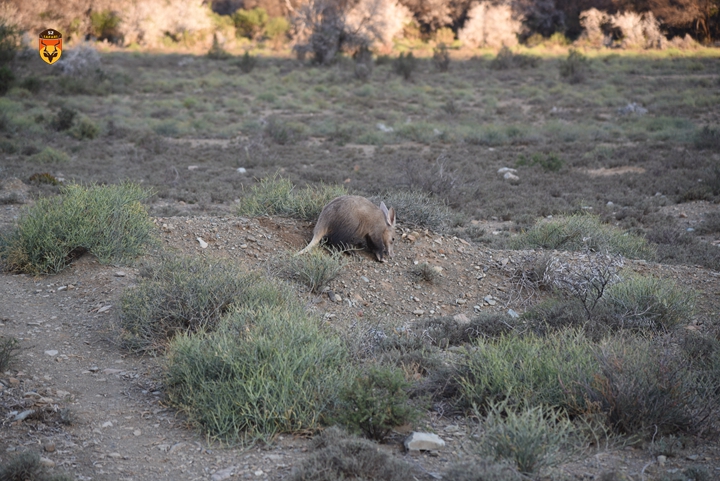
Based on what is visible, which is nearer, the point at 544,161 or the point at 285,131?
the point at 544,161

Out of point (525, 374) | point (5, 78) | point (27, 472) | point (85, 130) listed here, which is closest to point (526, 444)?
point (525, 374)

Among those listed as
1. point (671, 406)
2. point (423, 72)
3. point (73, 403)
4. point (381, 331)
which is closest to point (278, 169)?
point (381, 331)

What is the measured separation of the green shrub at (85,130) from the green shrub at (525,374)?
13882 millimetres

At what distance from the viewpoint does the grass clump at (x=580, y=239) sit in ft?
25.9

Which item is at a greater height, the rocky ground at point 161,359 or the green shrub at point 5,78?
the green shrub at point 5,78

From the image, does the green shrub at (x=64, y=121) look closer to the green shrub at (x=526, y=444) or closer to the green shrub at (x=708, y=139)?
the green shrub at (x=526, y=444)

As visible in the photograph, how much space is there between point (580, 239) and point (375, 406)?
526 cm

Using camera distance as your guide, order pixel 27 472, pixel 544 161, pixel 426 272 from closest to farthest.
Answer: pixel 27 472, pixel 426 272, pixel 544 161

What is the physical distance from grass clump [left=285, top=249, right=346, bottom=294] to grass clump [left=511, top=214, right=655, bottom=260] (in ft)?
10.7

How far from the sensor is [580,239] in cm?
797

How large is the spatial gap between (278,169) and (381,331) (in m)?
8.31

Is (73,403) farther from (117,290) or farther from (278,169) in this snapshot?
(278,169)

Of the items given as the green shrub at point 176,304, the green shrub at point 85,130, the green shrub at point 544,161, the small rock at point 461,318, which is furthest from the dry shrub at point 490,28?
the green shrub at point 176,304

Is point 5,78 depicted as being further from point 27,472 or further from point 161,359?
point 27,472
